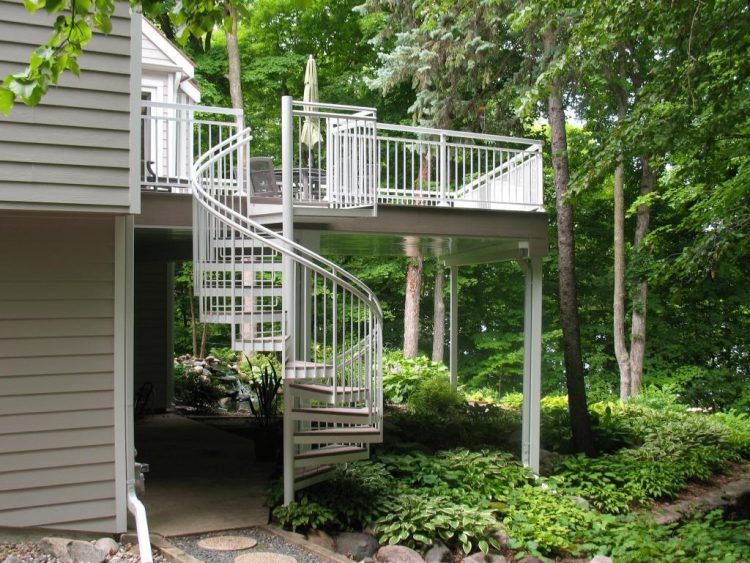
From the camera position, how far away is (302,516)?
19.2ft

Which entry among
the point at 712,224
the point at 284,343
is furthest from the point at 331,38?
the point at 284,343

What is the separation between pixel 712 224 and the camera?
31.0 ft

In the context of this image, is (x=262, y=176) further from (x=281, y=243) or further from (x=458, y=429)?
(x=458, y=429)

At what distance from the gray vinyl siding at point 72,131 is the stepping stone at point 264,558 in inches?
102

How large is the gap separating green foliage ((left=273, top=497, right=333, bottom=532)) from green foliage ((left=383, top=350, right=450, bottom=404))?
18.6 feet

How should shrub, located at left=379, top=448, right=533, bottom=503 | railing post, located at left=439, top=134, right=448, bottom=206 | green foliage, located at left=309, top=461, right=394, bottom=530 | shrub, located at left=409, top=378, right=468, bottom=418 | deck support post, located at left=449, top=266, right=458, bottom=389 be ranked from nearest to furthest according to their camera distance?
green foliage, located at left=309, top=461, right=394, bottom=530 → shrub, located at left=379, top=448, right=533, bottom=503 → railing post, located at left=439, top=134, right=448, bottom=206 → shrub, located at left=409, top=378, right=468, bottom=418 → deck support post, located at left=449, top=266, right=458, bottom=389

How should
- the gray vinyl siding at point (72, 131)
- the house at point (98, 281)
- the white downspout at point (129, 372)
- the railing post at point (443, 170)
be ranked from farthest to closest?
the railing post at point (443, 170)
the white downspout at point (129, 372)
the house at point (98, 281)
the gray vinyl siding at point (72, 131)

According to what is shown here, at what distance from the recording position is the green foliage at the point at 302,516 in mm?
5816

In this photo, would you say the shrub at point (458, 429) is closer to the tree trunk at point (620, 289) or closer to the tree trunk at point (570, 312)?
the tree trunk at point (570, 312)

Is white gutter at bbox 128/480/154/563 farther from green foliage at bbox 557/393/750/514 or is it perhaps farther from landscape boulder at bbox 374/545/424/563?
green foliage at bbox 557/393/750/514

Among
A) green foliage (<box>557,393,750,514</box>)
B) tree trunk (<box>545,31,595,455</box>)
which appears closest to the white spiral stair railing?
green foliage (<box>557,393,750,514</box>)

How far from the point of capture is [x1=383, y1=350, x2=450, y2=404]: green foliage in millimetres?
12312

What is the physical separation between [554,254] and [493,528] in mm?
11887

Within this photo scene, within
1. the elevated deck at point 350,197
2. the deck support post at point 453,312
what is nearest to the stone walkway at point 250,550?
the elevated deck at point 350,197
